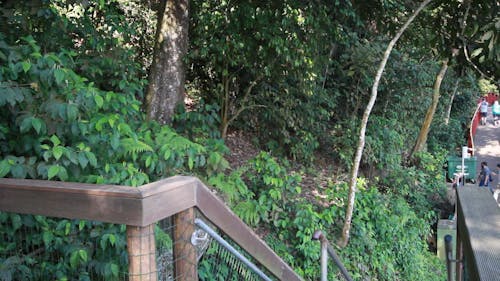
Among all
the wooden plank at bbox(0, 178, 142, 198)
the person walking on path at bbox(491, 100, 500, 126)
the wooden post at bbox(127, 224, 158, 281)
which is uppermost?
the wooden plank at bbox(0, 178, 142, 198)

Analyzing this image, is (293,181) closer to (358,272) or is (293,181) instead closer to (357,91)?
(358,272)

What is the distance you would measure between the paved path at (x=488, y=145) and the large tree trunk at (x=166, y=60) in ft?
48.8

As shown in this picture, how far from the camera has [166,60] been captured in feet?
18.1

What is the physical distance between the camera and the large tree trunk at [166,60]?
5.47 m

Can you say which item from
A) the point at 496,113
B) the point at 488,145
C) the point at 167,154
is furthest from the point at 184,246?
the point at 496,113

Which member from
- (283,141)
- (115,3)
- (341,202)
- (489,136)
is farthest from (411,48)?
(489,136)

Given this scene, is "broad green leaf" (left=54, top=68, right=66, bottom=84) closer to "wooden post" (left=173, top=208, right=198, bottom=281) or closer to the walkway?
"wooden post" (left=173, top=208, right=198, bottom=281)

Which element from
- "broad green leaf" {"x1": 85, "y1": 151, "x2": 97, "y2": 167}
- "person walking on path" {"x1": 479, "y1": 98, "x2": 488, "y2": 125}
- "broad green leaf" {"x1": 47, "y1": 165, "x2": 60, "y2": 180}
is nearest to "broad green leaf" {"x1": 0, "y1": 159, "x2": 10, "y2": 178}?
"broad green leaf" {"x1": 47, "y1": 165, "x2": 60, "y2": 180}

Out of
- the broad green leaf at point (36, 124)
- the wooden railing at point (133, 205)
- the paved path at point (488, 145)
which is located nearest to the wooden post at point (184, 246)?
the wooden railing at point (133, 205)

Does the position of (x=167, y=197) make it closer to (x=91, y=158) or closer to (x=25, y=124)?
(x=91, y=158)

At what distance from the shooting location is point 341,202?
7.36m

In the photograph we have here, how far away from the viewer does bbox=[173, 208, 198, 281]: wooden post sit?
1.71 meters

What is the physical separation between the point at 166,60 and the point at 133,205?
169 inches

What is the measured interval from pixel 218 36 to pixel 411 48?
6.26 metres
